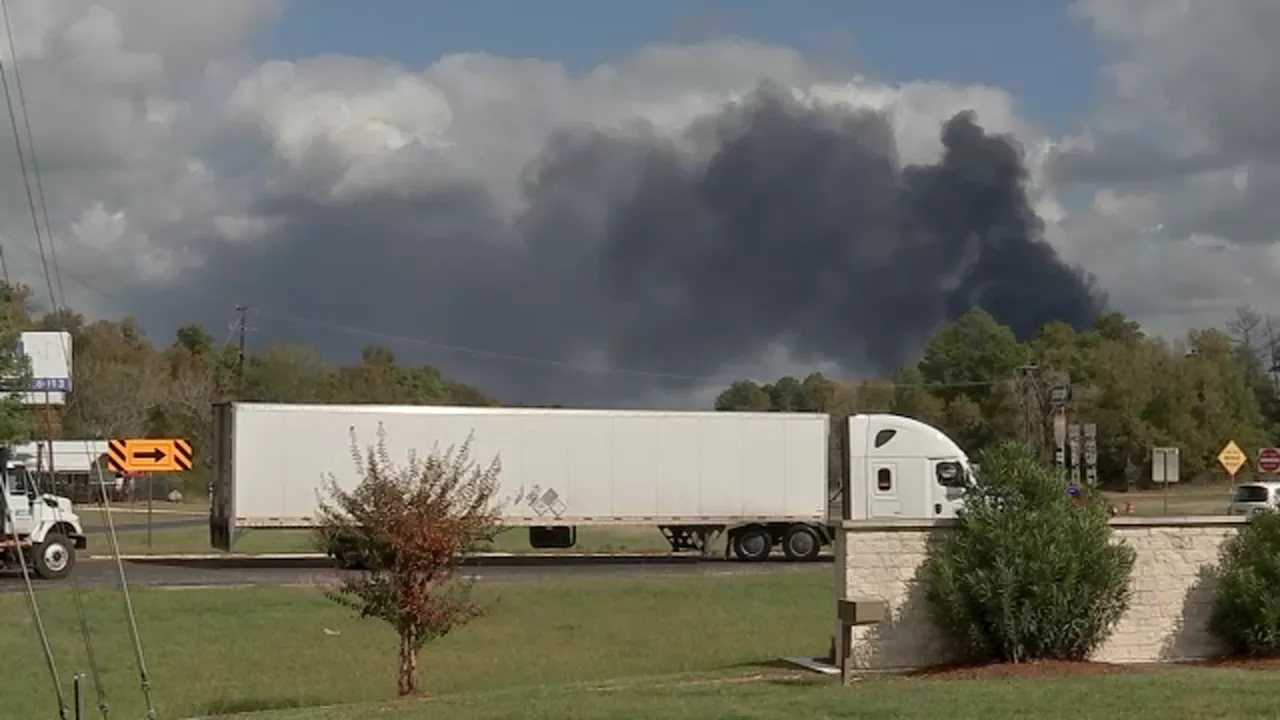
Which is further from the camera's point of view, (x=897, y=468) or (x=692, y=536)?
(x=692, y=536)

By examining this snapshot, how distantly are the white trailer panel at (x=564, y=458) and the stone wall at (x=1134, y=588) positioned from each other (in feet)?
77.8

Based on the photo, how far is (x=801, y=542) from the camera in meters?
43.0

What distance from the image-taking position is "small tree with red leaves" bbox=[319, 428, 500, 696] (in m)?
17.8

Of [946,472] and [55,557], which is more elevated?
[946,472]

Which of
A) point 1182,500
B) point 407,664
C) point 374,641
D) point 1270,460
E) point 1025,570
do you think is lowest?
point 374,641

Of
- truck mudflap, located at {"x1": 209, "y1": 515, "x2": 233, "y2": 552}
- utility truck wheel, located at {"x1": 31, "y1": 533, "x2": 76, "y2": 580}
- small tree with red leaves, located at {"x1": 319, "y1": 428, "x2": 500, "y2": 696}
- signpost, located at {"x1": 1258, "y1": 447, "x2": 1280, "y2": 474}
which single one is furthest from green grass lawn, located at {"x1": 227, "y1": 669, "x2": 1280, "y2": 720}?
signpost, located at {"x1": 1258, "y1": 447, "x2": 1280, "y2": 474}

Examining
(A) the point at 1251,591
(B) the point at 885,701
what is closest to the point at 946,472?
(A) the point at 1251,591

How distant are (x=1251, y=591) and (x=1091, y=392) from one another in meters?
84.0

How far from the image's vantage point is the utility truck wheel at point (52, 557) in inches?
1382

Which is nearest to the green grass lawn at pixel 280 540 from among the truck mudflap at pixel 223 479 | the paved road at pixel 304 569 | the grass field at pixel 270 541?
the grass field at pixel 270 541

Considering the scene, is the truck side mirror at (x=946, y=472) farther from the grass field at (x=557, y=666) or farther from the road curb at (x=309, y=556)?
the grass field at (x=557, y=666)

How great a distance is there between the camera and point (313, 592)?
3108cm

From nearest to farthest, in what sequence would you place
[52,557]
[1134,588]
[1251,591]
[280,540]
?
[1251,591] < [1134,588] < [52,557] < [280,540]

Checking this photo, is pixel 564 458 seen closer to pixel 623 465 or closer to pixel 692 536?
pixel 623 465
